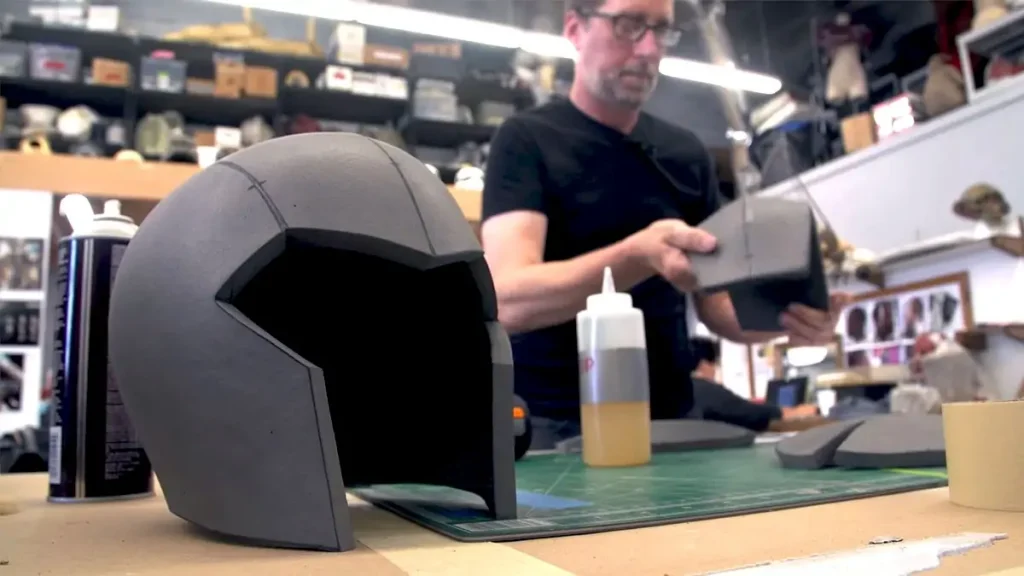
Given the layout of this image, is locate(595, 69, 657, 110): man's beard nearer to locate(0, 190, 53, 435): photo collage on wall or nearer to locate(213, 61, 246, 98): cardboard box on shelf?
locate(0, 190, 53, 435): photo collage on wall

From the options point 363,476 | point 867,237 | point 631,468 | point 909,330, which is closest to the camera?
point 363,476

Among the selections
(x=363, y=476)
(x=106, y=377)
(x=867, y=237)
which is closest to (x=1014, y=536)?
(x=363, y=476)

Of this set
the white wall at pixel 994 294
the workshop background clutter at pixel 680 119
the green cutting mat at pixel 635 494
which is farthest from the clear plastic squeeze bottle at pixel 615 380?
the white wall at pixel 994 294

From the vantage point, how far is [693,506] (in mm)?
470

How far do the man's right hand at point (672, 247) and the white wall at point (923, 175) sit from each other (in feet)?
7.30

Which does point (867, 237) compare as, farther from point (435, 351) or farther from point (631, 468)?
point (435, 351)

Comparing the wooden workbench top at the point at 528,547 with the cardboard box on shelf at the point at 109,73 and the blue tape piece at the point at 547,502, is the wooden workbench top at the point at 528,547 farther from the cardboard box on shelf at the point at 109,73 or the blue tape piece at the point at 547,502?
the cardboard box on shelf at the point at 109,73

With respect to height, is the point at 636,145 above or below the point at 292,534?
above

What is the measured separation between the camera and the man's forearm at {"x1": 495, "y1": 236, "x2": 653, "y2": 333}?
3.48 feet

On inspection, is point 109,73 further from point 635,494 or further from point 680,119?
point 635,494

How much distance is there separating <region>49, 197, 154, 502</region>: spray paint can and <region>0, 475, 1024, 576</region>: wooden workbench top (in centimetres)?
9

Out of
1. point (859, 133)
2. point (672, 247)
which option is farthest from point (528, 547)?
point (859, 133)

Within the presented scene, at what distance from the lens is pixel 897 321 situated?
9.61 feet

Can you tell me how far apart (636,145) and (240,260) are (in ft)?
3.34
